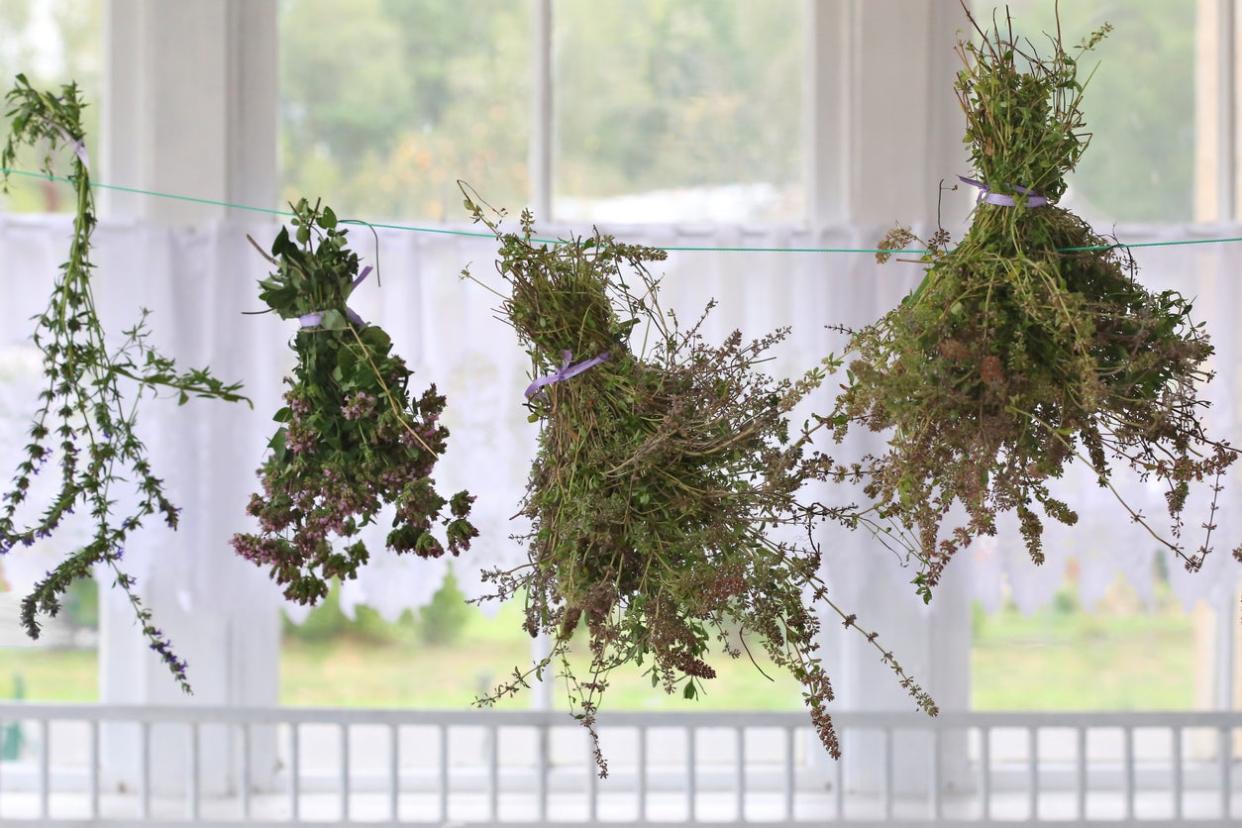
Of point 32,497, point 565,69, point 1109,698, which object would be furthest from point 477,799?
point 565,69

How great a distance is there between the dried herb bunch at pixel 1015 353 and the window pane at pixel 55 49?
1.54 meters

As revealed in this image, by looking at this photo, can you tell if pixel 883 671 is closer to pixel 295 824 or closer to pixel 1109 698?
pixel 1109 698

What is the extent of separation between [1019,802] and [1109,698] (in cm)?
26

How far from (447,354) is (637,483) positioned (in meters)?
0.81

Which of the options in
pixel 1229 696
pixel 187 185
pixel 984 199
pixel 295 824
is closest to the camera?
pixel 984 199

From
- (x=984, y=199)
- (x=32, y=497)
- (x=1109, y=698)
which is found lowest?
(x=1109, y=698)

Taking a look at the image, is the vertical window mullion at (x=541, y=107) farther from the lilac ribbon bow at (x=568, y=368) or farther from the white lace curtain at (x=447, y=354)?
the lilac ribbon bow at (x=568, y=368)

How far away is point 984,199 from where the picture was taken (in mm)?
1087

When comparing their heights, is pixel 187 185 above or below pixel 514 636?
above

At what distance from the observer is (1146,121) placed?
2035mm

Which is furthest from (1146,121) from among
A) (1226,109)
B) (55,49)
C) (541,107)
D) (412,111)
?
(55,49)

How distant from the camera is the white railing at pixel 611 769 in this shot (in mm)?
1729

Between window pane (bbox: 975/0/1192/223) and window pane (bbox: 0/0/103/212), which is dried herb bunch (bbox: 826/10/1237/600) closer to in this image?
window pane (bbox: 975/0/1192/223)

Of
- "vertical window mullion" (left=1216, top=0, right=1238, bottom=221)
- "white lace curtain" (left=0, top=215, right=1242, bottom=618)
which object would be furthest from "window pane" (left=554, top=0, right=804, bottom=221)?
"vertical window mullion" (left=1216, top=0, right=1238, bottom=221)
